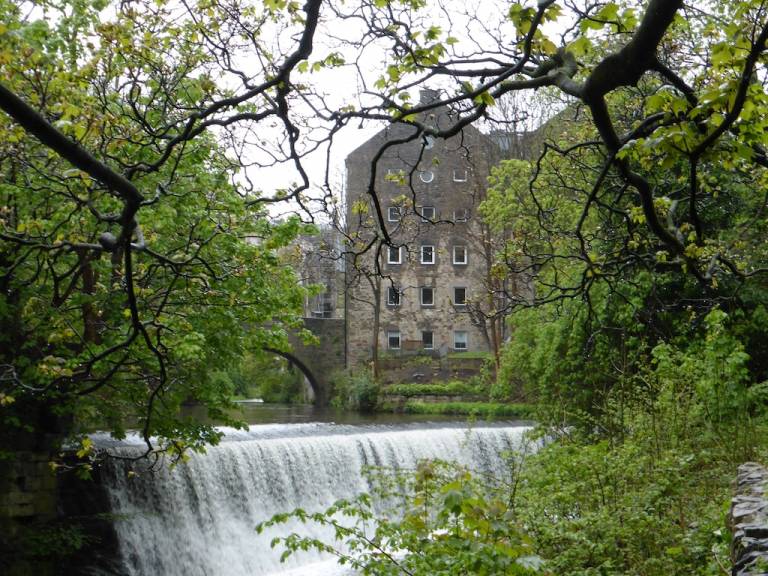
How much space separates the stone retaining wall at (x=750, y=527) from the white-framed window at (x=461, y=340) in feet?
100

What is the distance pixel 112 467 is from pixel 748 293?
31.4 ft

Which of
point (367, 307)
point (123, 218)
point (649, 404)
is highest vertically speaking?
point (367, 307)

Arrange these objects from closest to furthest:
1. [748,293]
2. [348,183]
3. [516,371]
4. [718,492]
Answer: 1. [718,492]
2. [748,293]
3. [516,371]
4. [348,183]

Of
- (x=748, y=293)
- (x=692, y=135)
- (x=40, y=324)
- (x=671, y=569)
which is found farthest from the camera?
(x=748, y=293)

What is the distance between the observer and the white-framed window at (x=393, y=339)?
35219 millimetres

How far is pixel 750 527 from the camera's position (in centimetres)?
419

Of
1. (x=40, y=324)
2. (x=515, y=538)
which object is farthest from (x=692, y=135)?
(x=40, y=324)

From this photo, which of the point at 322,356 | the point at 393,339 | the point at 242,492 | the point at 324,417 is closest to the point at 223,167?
the point at 242,492

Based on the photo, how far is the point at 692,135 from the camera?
3.16 metres

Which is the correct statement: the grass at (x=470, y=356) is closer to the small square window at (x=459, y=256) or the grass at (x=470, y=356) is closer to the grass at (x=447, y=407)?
the grass at (x=447, y=407)

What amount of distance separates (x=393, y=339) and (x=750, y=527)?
1235 inches

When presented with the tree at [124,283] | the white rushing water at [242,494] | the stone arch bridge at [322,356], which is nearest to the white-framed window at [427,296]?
the stone arch bridge at [322,356]

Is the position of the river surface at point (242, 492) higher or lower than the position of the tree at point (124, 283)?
lower

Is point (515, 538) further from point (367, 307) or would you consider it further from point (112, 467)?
point (367, 307)
